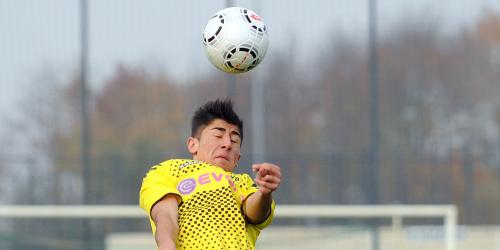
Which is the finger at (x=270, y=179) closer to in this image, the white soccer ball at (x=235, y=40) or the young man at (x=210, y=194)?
the young man at (x=210, y=194)

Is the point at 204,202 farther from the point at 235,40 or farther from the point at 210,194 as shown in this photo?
the point at 235,40

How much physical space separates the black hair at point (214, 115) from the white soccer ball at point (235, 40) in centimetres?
47

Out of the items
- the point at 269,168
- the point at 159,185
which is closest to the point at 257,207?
the point at 269,168

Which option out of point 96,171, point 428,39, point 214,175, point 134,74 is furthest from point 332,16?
point 214,175

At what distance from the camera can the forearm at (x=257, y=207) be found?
4684 mm

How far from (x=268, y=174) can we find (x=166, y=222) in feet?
1.46

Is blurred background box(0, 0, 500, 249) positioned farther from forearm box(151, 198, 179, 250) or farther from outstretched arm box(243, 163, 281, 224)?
forearm box(151, 198, 179, 250)

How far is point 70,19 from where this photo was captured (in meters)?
13.3

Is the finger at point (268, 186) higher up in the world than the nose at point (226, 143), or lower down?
lower down

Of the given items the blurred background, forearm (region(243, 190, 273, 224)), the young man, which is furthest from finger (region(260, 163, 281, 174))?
the blurred background

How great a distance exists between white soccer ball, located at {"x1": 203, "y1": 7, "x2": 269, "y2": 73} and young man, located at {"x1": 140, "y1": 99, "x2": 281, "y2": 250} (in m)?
0.47

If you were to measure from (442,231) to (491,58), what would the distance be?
12.3 feet

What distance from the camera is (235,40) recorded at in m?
5.38

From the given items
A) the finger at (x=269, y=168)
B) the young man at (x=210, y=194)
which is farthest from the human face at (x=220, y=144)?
the finger at (x=269, y=168)
